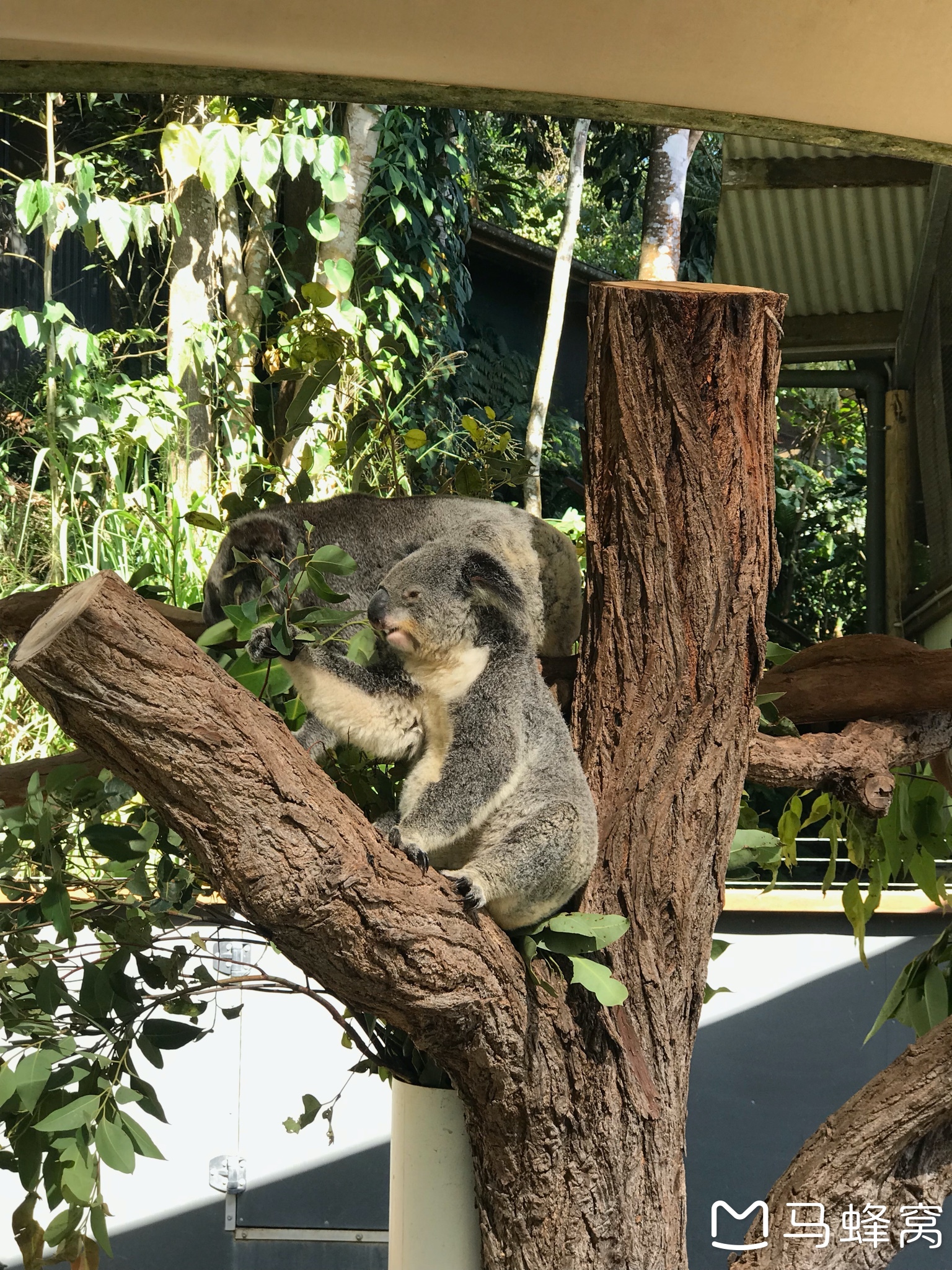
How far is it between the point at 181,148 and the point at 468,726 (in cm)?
353

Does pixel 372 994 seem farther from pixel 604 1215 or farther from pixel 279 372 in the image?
pixel 279 372

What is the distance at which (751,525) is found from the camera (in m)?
1.65

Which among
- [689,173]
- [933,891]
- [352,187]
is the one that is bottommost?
[933,891]

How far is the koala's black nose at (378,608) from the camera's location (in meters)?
1.69

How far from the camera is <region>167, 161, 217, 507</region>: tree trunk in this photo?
482 cm

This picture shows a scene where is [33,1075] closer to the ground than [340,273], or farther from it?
closer to the ground

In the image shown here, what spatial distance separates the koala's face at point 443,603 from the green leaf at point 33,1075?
0.73m

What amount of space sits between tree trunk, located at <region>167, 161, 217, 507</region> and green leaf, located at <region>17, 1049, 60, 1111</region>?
134 inches

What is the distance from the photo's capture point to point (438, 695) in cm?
175

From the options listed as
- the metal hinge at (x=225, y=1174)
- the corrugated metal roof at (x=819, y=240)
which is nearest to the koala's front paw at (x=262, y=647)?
the metal hinge at (x=225, y=1174)

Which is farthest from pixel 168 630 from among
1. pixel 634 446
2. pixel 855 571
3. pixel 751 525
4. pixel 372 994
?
pixel 855 571

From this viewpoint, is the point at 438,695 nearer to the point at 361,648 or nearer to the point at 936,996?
the point at 361,648

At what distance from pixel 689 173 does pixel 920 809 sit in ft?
19.9

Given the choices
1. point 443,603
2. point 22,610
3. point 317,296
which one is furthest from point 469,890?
point 317,296
